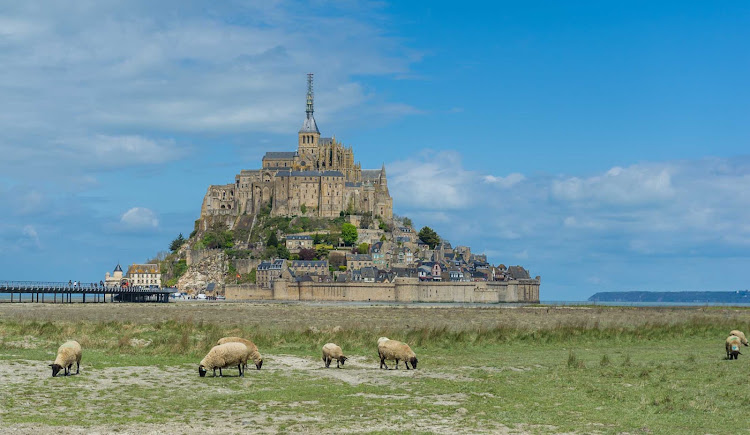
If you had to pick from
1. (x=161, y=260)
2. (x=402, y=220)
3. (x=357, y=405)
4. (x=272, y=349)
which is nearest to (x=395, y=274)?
(x=402, y=220)

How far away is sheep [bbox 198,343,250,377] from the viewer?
67.8ft

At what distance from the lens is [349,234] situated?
504ft

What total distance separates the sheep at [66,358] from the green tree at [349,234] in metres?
133

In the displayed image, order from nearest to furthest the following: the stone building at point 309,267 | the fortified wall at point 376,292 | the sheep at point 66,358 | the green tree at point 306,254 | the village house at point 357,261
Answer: the sheep at point 66,358 → the fortified wall at point 376,292 → the stone building at point 309,267 → the village house at point 357,261 → the green tree at point 306,254

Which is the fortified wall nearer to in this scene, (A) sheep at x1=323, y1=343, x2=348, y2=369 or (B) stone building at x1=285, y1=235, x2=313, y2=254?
(B) stone building at x1=285, y1=235, x2=313, y2=254

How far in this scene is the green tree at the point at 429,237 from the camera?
172750mm

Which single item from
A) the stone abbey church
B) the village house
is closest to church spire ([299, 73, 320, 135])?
the stone abbey church

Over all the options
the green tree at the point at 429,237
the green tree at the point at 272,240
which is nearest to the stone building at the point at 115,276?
the green tree at the point at 272,240

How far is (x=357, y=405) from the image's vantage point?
1742 centimetres

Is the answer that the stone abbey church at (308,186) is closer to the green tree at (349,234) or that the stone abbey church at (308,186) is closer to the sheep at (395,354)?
the green tree at (349,234)

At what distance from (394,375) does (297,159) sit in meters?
155

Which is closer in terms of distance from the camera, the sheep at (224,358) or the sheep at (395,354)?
the sheep at (224,358)

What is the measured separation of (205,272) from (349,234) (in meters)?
26.4

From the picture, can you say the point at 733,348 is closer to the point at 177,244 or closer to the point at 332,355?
the point at 332,355
